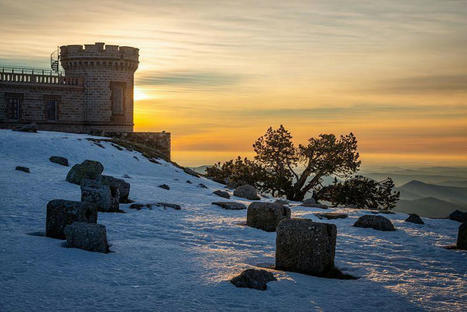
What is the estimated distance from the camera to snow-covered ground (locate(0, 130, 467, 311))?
24.3ft

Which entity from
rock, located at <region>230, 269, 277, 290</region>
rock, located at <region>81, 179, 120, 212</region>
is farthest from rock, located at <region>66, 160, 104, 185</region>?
rock, located at <region>230, 269, 277, 290</region>

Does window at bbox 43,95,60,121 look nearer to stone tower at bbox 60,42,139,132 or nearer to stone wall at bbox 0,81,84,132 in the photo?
stone wall at bbox 0,81,84,132

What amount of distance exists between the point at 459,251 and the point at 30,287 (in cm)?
1081

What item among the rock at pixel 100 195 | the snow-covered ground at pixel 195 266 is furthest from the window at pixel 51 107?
the rock at pixel 100 195

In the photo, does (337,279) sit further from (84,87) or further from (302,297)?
(84,87)

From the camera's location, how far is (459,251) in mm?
13031

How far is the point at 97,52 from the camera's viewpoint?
46469mm

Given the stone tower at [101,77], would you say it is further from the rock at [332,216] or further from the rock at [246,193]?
the rock at [332,216]

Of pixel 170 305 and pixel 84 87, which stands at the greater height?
pixel 84 87

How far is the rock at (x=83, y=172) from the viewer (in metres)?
19.6

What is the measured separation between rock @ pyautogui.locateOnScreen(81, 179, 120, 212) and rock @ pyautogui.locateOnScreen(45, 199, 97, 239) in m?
3.73

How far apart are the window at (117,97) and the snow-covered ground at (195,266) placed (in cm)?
3058

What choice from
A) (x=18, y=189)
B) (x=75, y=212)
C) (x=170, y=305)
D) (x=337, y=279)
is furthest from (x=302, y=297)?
(x=18, y=189)

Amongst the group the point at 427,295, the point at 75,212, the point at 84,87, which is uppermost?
the point at 84,87
